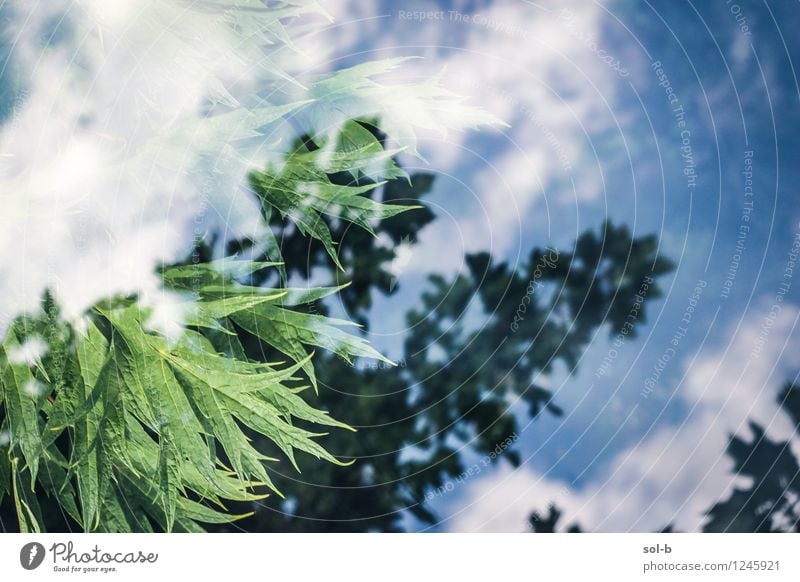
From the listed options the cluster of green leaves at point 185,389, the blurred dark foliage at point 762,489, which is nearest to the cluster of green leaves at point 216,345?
the cluster of green leaves at point 185,389

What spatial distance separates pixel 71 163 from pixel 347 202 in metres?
0.44

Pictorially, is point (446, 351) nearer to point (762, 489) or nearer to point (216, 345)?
point (216, 345)

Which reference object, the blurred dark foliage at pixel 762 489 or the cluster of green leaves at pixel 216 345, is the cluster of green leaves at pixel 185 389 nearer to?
the cluster of green leaves at pixel 216 345
